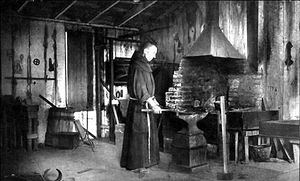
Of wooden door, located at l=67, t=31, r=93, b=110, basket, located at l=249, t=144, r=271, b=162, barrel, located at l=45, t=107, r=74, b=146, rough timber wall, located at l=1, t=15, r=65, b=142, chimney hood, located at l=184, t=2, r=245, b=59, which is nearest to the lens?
basket, located at l=249, t=144, r=271, b=162

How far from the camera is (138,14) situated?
893 centimetres

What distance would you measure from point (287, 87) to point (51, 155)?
519 cm

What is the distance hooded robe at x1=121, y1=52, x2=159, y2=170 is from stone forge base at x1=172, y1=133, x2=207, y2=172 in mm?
479

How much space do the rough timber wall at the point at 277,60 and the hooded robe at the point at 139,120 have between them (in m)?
3.20

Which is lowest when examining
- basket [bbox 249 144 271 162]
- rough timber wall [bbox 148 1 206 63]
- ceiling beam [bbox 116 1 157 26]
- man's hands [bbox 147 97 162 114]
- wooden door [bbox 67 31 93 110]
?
basket [bbox 249 144 271 162]

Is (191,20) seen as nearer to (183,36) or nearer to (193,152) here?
(183,36)

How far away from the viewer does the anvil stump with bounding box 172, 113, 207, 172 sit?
5375 mm

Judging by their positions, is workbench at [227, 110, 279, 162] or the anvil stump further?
workbench at [227, 110, 279, 162]

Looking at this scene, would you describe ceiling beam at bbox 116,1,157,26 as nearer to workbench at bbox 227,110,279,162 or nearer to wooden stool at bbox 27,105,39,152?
wooden stool at bbox 27,105,39,152

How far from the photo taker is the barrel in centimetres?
781

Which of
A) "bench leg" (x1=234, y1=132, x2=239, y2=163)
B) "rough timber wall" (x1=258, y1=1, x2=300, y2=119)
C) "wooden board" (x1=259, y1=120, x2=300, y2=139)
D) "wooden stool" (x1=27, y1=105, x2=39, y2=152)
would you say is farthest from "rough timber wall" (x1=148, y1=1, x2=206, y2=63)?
"wooden board" (x1=259, y1=120, x2=300, y2=139)

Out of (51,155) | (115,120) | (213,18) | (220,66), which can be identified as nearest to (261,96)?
(220,66)

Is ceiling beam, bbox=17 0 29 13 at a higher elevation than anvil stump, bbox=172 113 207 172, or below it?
higher

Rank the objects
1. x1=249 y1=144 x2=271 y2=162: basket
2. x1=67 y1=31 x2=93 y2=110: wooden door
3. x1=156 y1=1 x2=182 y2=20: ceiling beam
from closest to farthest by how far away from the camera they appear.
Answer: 1. x1=249 y1=144 x2=271 y2=162: basket
2. x1=67 y1=31 x2=93 y2=110: wooden door
3. x1=156 y1=1 x2=182 y2=20: ceiling beam
